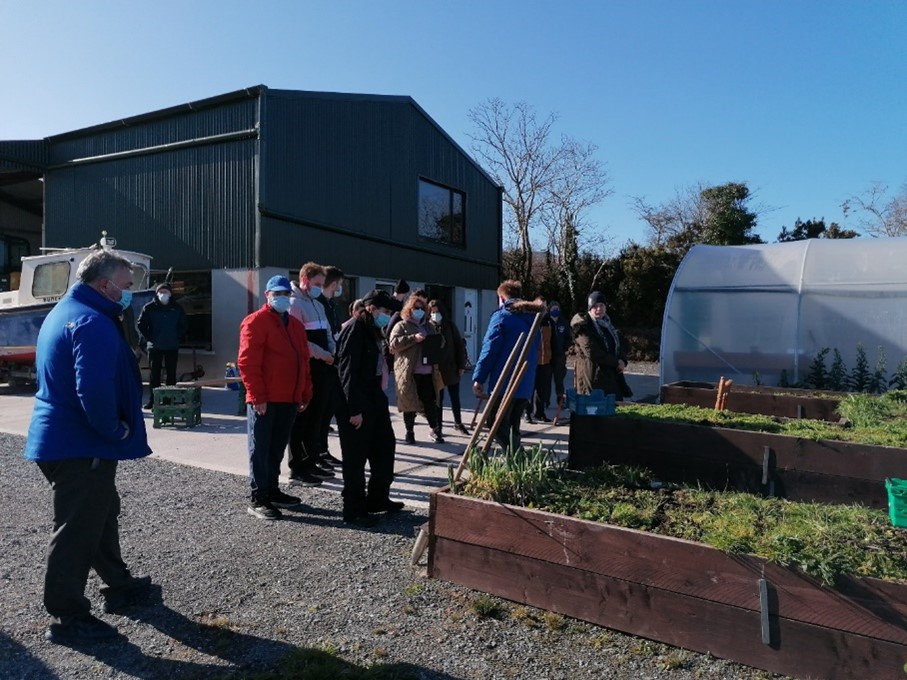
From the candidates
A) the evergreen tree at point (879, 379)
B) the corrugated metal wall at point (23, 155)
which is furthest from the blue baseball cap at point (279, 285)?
the corrugated metal wall at point (23, 155)

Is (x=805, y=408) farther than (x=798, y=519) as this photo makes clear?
Yes

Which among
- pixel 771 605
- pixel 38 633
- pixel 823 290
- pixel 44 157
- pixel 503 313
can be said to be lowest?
pixel 38 633

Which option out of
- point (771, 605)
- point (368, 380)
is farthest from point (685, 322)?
point (771, 605)

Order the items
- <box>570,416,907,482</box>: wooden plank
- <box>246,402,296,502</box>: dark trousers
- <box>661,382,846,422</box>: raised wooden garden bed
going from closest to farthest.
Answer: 1. <box>570,416,907,482</box>: wooden plank
2. <box>246,402,296,502</box>: dark trousers
3. <box>661,382,846,422</box>: raised wooden garden bed

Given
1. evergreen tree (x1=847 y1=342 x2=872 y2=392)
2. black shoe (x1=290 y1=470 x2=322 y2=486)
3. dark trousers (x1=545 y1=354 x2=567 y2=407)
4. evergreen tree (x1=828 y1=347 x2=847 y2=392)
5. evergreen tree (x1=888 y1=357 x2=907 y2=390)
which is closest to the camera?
black shoe (x1=290 y1=470 x2=322 y2=486)

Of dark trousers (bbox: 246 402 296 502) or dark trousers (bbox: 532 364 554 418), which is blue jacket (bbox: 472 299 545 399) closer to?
dark trousers (bbox: 246 402 296 502)

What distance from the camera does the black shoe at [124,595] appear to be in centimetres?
377

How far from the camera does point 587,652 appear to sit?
3240 mm

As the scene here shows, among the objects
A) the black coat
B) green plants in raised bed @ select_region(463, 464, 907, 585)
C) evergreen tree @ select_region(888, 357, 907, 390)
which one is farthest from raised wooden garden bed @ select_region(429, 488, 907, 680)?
evergreen tree @ select_region(888, 357, 907, 390)

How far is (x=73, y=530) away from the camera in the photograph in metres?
3.39

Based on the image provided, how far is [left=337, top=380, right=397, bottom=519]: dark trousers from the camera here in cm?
510

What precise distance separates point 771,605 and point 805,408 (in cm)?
490

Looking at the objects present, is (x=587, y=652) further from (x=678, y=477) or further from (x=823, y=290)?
(x=823, y=290)

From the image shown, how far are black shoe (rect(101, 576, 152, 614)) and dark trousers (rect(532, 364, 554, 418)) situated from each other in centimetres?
651
